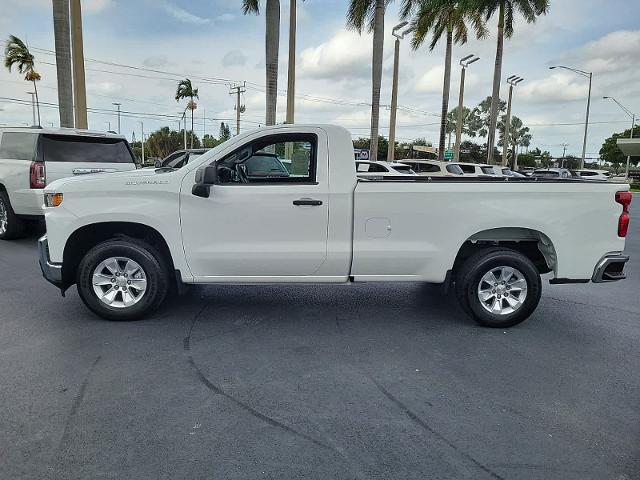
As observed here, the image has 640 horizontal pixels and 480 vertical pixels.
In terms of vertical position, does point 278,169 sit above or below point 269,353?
above

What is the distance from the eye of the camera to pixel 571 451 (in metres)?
2.96

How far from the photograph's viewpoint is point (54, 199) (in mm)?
4910

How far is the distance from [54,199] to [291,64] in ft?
56.6

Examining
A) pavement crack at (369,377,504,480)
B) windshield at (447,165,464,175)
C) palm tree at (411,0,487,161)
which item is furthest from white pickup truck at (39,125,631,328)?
palm tree at (411,0,487,161)

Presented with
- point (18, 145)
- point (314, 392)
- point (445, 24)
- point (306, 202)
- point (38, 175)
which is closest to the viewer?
point (314, 392)

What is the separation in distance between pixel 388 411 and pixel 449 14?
28720 mm

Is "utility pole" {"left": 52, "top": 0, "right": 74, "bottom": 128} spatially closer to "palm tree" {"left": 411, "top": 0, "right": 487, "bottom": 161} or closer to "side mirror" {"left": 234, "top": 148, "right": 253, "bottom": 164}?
"side mirror" {"left": 234, "top": 148, "right": 253, "bottom": 164}

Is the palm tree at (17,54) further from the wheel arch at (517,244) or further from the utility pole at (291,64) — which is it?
the wheel arch at (517,244)

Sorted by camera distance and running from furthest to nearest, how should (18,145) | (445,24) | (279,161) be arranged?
(445,24) → (18,145) → (279,161)

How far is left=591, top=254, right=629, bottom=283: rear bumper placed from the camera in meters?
4.98

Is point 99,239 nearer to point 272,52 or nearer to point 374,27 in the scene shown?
point 272,52

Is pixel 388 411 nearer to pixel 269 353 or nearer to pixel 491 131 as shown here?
pixel 269 353

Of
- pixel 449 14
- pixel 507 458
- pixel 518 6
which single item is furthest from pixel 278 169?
pixel 518 6

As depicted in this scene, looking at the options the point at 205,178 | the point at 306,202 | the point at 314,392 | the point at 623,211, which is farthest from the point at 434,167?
the point at 314,392
